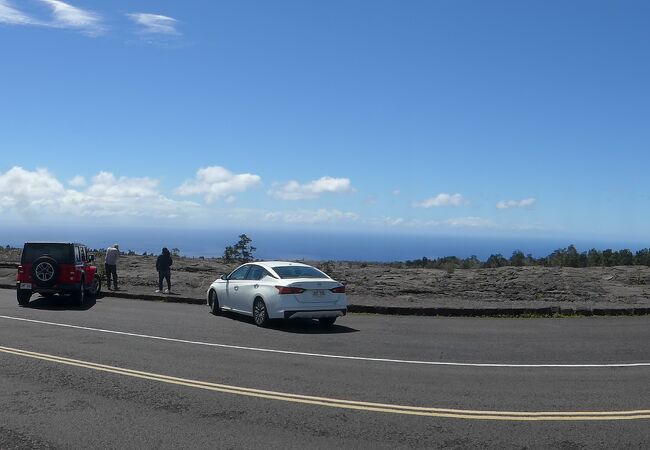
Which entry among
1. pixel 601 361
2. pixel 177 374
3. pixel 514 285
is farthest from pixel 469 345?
pixel 514 285

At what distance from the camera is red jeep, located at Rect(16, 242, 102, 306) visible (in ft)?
63.4

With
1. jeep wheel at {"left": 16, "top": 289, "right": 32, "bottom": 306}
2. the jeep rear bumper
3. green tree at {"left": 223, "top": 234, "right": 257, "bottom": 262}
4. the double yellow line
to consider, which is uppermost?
green tree at {"left": 223, "top": 234, "right": 257, "bottom": 262}

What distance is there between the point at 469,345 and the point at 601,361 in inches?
97.6

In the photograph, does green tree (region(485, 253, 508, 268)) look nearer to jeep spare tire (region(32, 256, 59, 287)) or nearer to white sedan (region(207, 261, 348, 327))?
white sedan (region(207, 261, 348, 327))

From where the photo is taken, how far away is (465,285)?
2436cm

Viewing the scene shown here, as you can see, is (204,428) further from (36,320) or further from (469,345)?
(36,320)

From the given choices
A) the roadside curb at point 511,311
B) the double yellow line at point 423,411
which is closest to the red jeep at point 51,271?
the roadside curb at point 511,311

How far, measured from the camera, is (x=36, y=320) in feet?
51.9

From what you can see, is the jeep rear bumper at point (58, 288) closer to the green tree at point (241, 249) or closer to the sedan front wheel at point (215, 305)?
the sedan front wheel at point (215, 305)

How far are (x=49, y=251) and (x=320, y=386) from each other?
46.4 ft

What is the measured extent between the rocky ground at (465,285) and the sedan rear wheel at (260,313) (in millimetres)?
4470

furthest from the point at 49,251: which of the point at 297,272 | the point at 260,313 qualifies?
the point at 297,272

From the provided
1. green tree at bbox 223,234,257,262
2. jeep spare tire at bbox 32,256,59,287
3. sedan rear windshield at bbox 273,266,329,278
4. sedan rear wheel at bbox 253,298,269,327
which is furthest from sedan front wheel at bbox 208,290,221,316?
green tree at bbox 223,234,257,262

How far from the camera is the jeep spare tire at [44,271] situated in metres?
19.3
